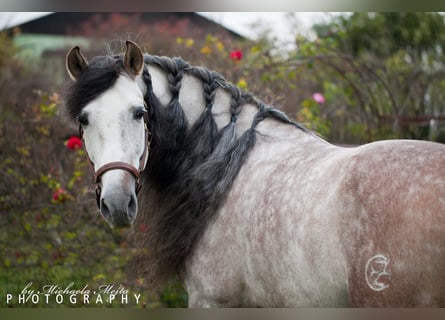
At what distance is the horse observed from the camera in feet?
7.48

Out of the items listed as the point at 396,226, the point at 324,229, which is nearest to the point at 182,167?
the point at 324,229

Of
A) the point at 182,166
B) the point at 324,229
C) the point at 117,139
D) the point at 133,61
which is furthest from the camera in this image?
the point at 182,166

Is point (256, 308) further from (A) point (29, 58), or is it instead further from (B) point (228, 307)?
(A) point (29, 58)

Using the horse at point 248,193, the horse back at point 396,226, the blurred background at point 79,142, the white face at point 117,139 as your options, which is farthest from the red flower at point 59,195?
the horse back at point 396,226

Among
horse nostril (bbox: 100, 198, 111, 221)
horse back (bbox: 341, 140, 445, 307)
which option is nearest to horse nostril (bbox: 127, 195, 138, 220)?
horse nostril (bbox: 100, 198, 111, 221)

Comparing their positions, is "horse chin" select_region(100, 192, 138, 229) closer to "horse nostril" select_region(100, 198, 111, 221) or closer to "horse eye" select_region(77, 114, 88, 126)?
"horse nostril" select_region(100, 198, 111, 221)

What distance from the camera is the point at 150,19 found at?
13.0m

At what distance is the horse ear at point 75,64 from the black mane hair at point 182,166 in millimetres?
62

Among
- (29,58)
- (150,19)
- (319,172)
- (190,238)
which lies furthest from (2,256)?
(150,19)

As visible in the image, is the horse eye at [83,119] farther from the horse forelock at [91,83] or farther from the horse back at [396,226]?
the horse back at [396,226]

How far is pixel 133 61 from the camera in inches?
120

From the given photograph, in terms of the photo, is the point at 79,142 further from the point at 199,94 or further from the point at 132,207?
the point at 132,207

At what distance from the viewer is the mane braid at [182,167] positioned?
3.21 m

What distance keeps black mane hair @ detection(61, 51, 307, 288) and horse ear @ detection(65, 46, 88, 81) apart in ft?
0.20
